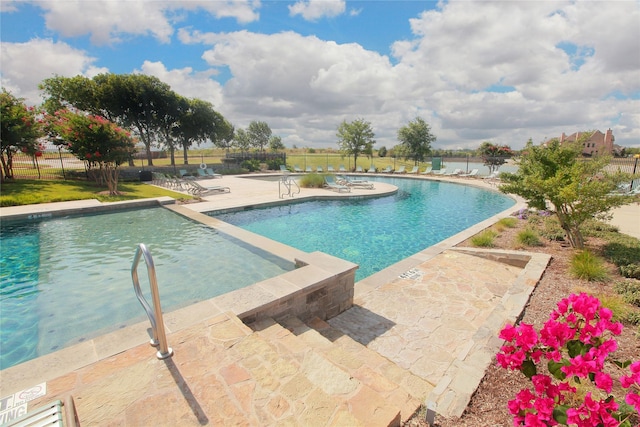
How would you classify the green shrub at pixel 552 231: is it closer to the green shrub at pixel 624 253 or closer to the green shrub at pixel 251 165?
the green shrub at pixel 624 253

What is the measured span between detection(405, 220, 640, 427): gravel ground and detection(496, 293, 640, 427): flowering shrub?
0.53 meters

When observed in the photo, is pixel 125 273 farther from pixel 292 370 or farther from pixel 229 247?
pixel 292 370

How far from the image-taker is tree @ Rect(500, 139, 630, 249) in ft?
16.0

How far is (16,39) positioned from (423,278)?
23.7 meters

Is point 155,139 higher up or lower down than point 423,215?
higher up

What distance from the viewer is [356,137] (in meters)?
27.7

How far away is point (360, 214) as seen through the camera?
10898 mm

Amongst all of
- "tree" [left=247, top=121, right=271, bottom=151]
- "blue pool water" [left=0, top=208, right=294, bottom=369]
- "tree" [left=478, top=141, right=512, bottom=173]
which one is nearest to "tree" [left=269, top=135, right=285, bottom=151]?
"tree" [left=247, top=121, right=271, bottom=151]

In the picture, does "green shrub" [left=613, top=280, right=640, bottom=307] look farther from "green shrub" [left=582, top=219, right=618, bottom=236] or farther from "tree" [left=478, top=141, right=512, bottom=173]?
"tree" [left=478, top=141, right=512, bottom=173]

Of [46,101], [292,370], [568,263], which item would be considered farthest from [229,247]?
[46,101]

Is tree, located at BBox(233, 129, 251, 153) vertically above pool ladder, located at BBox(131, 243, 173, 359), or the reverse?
tree, located at BBox(233, 129, 251, 153)

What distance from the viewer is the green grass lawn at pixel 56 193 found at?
1041 centimetres

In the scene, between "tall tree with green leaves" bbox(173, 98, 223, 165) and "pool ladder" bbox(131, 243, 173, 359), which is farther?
"tall tree with green leaves" bbox(173, 98, 223, 165)

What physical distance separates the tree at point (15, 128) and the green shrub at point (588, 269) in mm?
20186
